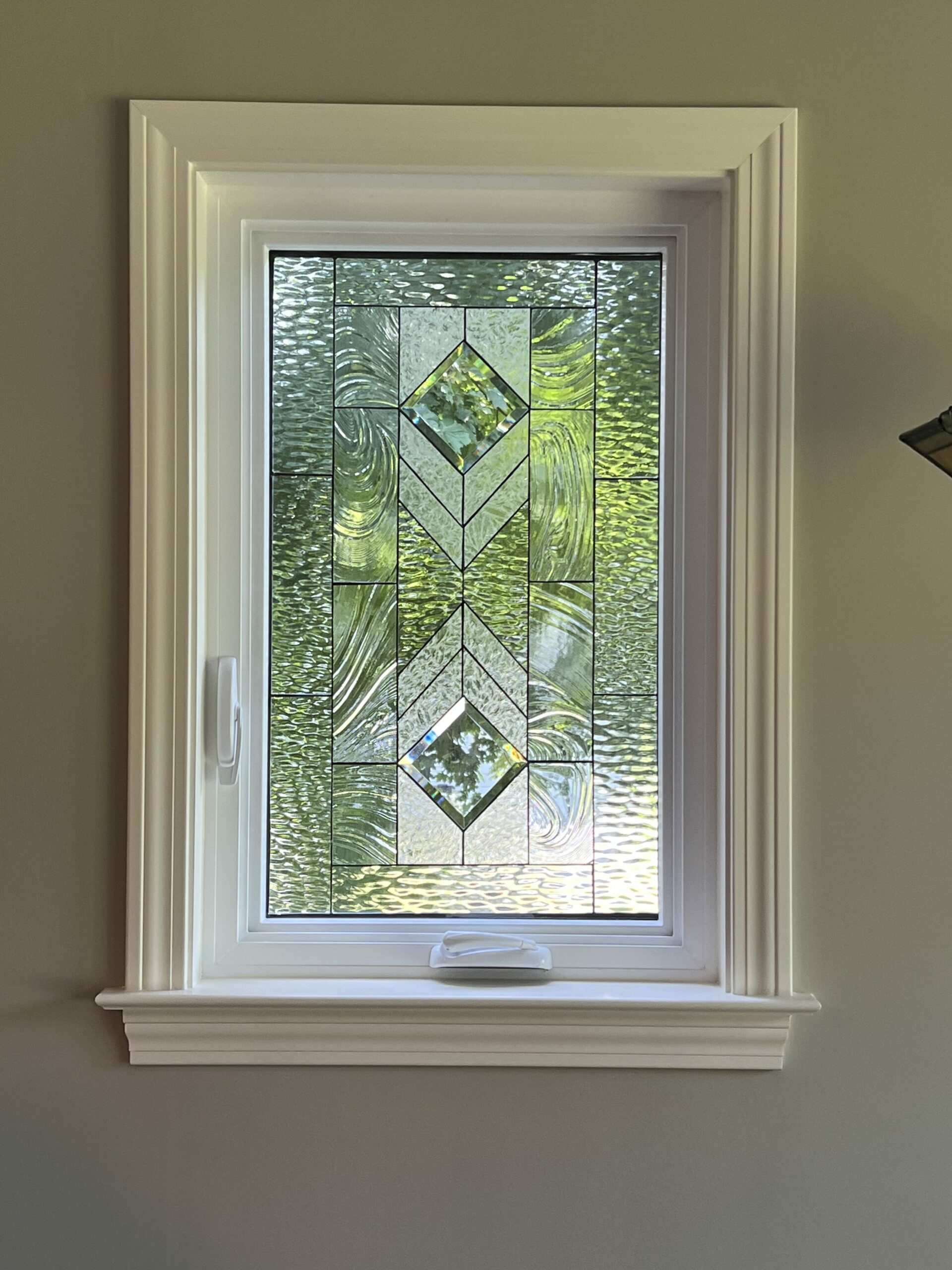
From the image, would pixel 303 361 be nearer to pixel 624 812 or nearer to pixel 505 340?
pixel 505 340

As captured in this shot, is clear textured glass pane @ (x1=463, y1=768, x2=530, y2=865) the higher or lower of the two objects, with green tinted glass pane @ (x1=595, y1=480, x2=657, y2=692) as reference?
lower

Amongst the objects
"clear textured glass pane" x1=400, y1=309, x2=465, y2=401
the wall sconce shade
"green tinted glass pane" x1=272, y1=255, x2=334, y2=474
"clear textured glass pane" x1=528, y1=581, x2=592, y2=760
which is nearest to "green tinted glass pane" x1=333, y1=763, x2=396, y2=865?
"clear textured glass pane" x1=528, y1=581, x2=592, y2=760

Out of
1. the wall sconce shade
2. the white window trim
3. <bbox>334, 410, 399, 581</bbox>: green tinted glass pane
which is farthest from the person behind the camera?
<bbox>334, 410, 399, 581</bbox>: green tinted glass pane

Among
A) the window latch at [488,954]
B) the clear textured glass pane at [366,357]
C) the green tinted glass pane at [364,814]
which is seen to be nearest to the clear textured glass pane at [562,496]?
the clear textured glass pane at [366,357]

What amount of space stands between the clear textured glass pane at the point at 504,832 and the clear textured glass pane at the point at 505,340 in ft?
1.85

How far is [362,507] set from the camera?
4.45ft

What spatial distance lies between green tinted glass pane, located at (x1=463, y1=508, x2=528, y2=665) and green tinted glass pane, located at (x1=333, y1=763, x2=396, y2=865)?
26 cm

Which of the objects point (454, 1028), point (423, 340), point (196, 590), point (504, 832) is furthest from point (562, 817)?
point (423, 340)

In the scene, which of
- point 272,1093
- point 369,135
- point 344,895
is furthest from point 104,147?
point 272,1093

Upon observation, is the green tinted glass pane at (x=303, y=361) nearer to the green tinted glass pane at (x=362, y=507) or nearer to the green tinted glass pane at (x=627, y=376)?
the green tinted glass pane at (x=362, y=507)

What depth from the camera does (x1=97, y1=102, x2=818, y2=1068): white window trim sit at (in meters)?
1.23

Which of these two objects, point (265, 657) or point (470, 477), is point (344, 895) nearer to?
point (265, 657)

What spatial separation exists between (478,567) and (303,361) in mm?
387

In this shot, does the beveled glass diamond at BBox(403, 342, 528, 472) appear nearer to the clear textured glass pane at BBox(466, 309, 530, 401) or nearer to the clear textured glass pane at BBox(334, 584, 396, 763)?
the clear textured glass pane at BBox(466, 309, 530, 401)
